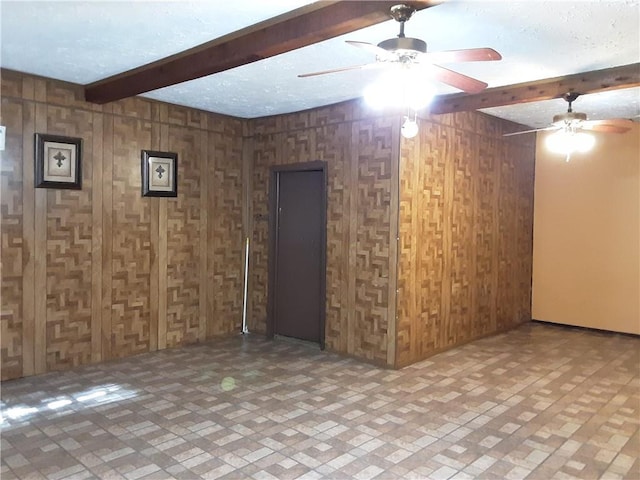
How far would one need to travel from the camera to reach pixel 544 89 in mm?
4230

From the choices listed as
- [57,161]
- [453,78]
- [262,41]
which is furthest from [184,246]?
[453,78]

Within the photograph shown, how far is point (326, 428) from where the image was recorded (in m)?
3.46

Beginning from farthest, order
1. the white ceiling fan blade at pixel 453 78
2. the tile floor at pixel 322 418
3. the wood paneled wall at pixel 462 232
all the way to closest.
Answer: the wood paneled wall at pixel 462 232, the tile floor at pixel 322 418, the white ceiling fan blade at pixel 453 78

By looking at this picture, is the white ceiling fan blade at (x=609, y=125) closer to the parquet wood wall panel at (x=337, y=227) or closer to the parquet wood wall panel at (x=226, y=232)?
the parquet wood wall panel at (x=337, y=227)

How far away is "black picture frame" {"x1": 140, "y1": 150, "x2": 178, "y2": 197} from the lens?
16.9 ft

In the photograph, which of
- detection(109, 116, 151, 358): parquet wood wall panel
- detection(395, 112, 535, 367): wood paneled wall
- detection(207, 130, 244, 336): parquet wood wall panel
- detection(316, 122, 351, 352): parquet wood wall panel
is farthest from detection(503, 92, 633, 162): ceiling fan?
detection(109, 116, 151, 358): parquet wood wall panel

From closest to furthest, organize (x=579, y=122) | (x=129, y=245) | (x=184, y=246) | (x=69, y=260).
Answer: (x=579, y=122) → (x=69, y=260) → (x=129, y=245) → (x=184, y=246)

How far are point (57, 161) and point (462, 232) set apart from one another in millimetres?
4199

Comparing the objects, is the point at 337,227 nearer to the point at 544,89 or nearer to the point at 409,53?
the point at 544,89

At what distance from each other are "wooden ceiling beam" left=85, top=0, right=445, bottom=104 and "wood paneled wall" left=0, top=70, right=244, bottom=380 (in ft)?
2.46

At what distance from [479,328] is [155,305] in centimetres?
377

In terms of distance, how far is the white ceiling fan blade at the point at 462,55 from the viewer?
8.07 feet

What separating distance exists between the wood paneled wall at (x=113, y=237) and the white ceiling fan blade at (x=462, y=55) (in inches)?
136

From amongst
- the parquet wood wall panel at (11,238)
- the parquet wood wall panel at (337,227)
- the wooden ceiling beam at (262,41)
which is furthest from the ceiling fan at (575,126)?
the parquet wood wall panel at (11,238)
